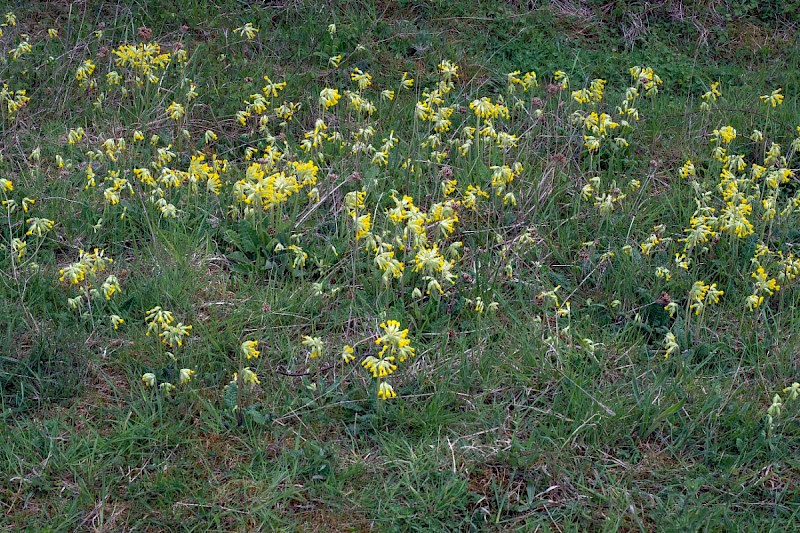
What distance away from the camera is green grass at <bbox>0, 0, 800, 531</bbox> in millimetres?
3365

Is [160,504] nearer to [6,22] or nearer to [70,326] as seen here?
[70,326]

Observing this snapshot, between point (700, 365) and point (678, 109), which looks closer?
point (700, 365)

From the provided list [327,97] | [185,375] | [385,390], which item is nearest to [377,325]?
[385,390]

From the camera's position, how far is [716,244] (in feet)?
15.3

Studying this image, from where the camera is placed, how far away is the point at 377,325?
13.1 feet

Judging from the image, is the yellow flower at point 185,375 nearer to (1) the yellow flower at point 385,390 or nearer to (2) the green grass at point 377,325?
(2) the green grass at point 377,325

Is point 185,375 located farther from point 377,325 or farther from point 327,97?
point 327,97

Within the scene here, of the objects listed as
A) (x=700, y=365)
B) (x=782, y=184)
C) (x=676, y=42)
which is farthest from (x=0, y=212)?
(x=676, y=42)

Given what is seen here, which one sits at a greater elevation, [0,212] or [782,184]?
[0,212]

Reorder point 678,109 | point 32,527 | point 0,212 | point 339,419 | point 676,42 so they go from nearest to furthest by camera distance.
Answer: point 32,527, point 339,419, point 0,212, point 678,109, point 676,42

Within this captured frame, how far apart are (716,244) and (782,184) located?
1019 mm

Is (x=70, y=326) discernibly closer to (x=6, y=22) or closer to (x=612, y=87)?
(x=6, y=22)

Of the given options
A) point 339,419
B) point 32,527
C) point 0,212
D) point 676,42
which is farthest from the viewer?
point 676,42

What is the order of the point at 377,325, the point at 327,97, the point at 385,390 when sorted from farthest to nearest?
the point at 327,97 < the point at 377,325 < the point at 385,390
